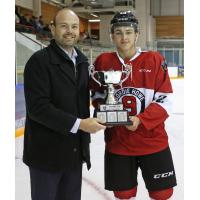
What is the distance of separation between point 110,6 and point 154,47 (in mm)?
3834

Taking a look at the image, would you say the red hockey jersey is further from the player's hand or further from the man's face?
the man's face

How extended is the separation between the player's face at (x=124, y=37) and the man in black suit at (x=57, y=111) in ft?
0.64

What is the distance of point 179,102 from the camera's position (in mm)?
7055

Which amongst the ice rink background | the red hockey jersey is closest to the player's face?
the red hockey jersey

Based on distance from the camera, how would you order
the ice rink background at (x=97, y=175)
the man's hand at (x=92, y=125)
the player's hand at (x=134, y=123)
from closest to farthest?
the man's hand at (x=92, y=125)
the player's hand at (x=134, y=123)
the ice rink background at (x=97, y=175)

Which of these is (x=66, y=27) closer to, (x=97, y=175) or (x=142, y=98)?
(x=142, y=98)

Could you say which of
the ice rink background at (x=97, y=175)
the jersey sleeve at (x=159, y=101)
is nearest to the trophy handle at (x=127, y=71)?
the jersey sleeve at (x=159, y=101)

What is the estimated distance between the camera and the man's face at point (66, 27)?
1.59 m

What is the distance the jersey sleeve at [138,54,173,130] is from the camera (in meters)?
1.73

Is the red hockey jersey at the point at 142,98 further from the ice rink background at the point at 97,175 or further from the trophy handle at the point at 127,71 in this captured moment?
the ice rink background at the point at 97,175

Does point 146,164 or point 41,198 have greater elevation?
point 146,164

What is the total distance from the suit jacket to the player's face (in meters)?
0.19
